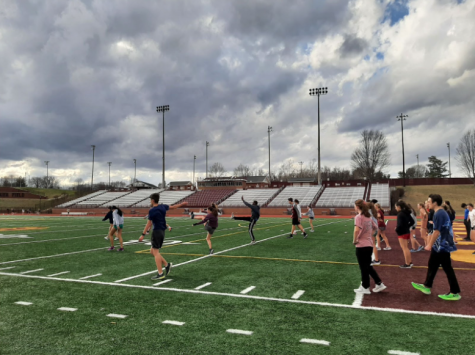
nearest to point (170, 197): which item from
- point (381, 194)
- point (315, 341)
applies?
point (381, 194)

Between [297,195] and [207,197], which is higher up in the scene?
[297,195]

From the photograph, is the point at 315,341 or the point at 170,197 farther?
the point at 170,197

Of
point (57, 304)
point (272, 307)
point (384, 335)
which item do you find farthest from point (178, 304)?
point (384, 335)

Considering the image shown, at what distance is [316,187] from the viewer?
5975 cm

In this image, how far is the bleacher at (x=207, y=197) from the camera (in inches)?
2349

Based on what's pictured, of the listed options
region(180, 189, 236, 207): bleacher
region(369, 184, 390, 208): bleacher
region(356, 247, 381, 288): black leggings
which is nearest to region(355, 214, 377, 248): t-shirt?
region(356, 247, 381, 288): black leggings

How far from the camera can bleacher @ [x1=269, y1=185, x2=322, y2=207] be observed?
172 feet

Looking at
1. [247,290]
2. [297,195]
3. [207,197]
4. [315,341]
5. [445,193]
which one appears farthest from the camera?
[207,197]

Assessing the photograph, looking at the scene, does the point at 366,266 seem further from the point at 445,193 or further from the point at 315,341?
the point at 445,193

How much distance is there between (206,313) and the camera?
551 centimetres

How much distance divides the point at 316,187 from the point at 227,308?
55917 mm

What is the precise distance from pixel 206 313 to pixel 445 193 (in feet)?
213

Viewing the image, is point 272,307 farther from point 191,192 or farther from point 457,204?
point 191,192

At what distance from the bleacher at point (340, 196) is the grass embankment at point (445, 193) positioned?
28.4 ft
